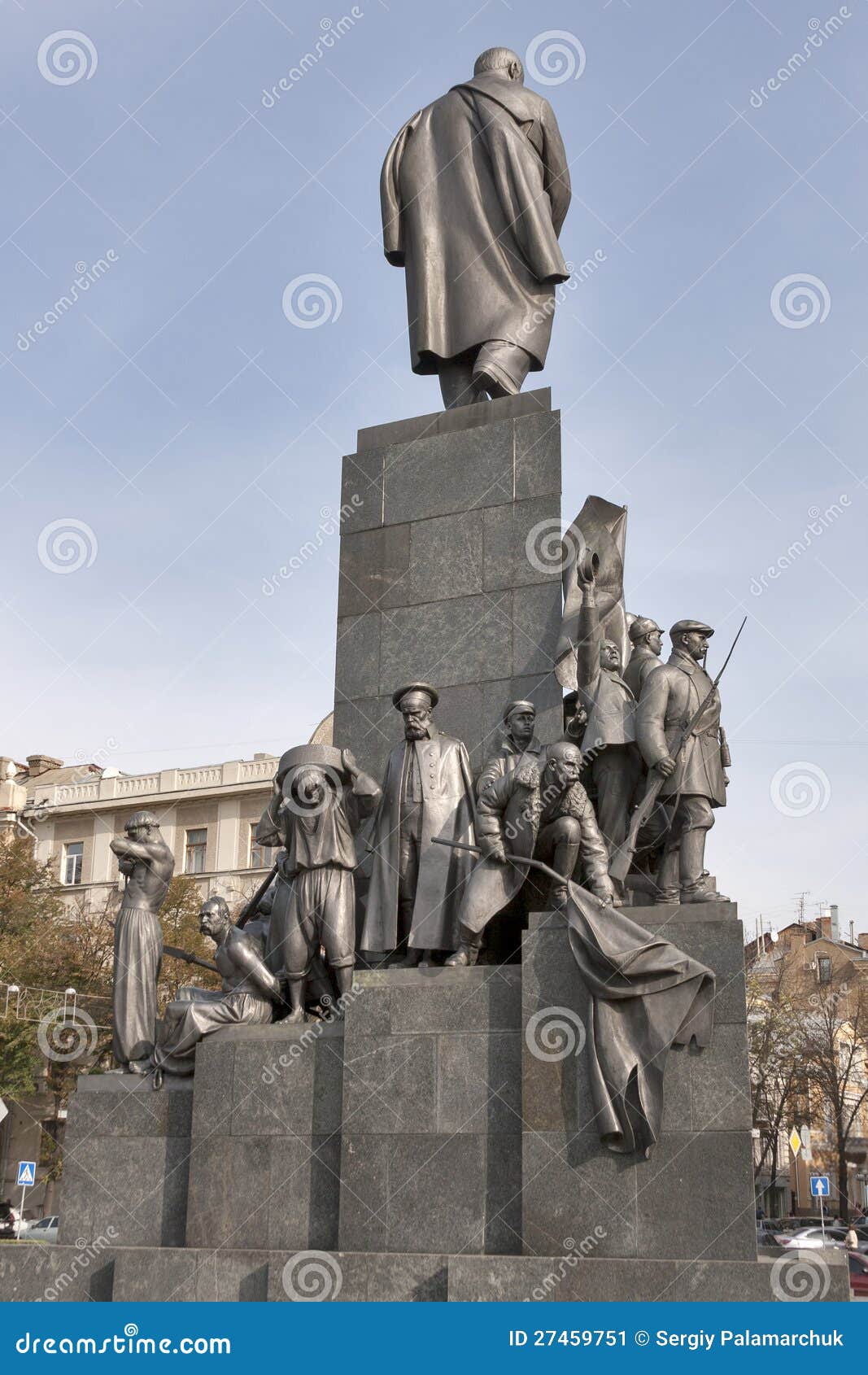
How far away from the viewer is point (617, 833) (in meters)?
11.7

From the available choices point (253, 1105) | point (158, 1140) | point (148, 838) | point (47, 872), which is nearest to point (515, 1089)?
point (253, 1105)

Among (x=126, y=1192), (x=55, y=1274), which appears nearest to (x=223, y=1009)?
(x=126, y=1192)

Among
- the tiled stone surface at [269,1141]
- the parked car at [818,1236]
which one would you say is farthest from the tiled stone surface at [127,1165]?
the parked car at [818,1236]

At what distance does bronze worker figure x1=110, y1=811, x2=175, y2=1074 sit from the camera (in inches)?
481

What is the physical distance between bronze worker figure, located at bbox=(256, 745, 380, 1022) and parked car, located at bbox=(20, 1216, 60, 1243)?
76.1 feet

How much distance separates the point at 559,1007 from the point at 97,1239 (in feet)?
14.0

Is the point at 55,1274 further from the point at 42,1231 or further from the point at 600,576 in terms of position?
the point at 42,1231

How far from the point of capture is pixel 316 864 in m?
11.8

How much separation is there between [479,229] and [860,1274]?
62.9 feet

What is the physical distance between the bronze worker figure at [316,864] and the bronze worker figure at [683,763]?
7.83 ft

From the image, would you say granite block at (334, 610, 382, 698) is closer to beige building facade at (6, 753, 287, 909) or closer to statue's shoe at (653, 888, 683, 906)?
statue's shoe at (653, 888, 683, 906)

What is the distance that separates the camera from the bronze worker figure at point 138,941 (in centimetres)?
1223

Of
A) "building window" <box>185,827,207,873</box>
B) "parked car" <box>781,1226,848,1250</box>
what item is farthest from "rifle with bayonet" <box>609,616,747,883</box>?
"building window" <box>185,827,207,873</box>

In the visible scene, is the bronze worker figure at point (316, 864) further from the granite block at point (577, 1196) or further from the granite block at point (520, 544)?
the granite block at point (577, 1196)
